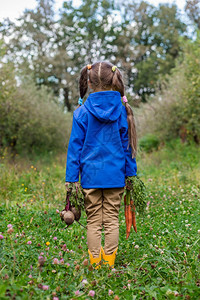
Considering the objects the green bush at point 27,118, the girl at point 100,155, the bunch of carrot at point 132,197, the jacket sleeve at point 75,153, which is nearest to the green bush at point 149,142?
the green bush at point 27,118

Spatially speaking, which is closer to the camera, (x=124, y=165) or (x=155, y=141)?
(x=124, y=165)

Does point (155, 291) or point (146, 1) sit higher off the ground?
point (146, 1)

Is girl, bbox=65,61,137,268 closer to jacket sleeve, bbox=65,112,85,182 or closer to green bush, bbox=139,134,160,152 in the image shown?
jacket sleeve, bbox=65,112,85,182

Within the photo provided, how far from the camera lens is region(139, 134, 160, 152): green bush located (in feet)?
48.9

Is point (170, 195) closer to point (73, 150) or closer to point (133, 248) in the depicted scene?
point (133, 248)

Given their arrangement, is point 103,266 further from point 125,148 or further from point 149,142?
point 149,142

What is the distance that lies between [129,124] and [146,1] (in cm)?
3323

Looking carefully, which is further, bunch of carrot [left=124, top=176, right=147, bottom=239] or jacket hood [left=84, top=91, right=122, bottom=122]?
bunch of carrot [left=124, top=176, right=147, bottom=239]

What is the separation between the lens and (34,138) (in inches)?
639

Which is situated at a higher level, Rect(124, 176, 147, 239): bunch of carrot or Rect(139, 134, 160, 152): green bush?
Rect(139, 134, 160, 152): green bush

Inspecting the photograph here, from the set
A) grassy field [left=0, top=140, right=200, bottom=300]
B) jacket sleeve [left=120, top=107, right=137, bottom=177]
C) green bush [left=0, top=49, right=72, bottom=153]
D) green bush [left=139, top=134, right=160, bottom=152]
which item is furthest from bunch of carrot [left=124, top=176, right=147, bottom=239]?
green bush [left=139, top=134, right=160, bottom=152]

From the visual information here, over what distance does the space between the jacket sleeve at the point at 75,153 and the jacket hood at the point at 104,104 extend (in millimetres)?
209

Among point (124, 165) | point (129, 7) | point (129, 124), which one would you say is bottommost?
point (124, 165)

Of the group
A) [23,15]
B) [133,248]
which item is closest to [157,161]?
[133,248]
